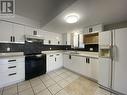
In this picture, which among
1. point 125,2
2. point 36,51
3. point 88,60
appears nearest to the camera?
point 125,2

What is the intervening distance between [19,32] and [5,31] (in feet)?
1.54

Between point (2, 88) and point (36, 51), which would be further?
point (36, 51)

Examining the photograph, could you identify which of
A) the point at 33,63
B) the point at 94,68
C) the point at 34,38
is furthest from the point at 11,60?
the point at 94,68

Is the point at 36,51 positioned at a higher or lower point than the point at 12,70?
higher

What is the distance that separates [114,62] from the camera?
2.11m

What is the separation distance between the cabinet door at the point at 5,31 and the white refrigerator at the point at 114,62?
317 centimetres

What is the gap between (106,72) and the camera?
2.28 m

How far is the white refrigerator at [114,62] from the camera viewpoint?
1941 mm

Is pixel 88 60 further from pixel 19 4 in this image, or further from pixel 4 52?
pixel 4 52

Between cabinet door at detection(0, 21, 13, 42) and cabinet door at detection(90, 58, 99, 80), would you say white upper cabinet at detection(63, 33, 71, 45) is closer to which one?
cabinet door at detection(90, 58, 99, 80)

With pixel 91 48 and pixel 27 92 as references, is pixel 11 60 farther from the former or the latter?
pixel 91 48

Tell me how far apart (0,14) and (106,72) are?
369 centimetres

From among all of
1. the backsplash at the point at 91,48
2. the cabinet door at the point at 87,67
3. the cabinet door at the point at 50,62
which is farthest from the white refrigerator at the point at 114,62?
the cabinet door at the point at 50,62

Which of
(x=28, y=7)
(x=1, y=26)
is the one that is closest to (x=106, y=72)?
(x=28, y=7)
